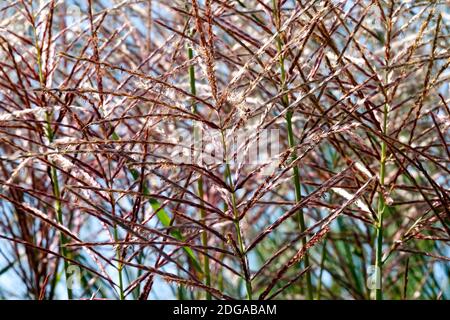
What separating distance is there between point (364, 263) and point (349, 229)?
0.52 ft

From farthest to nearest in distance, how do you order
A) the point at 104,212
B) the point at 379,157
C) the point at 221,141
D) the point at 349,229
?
1. the point at 349,229
2. the point at 379,157
3. the point at 221,141
4. the point at 104,212

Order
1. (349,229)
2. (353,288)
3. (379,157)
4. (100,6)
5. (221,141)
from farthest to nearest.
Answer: (100,6) → (349,229) → (353,288) → (379,157) → (221,141)

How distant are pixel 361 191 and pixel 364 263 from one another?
116cm
